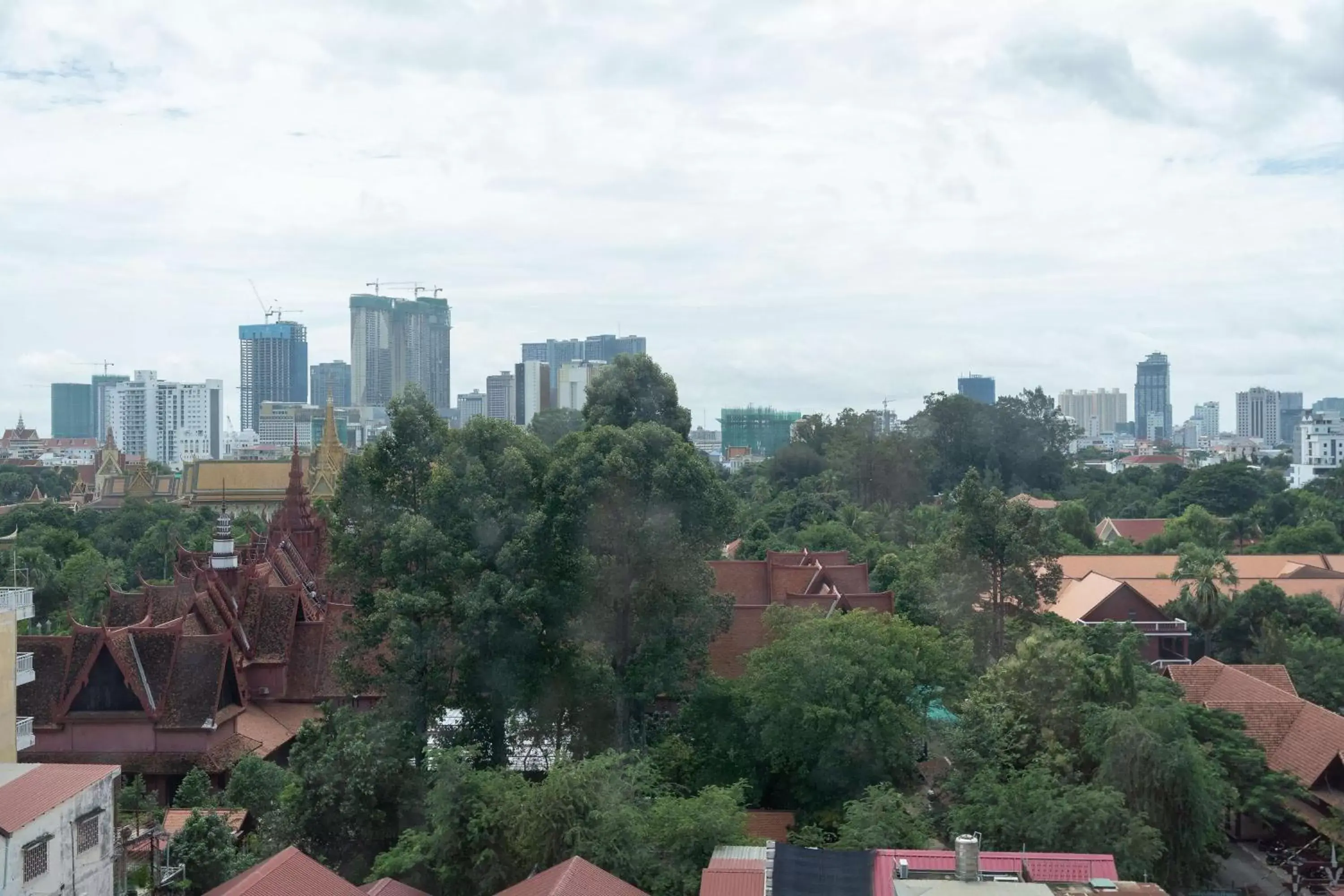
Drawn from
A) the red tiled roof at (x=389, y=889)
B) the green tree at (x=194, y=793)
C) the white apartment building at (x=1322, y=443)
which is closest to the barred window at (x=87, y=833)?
the red tiled roof at (x=389, y=889)

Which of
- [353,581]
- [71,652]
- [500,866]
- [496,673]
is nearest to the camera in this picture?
[500,866]

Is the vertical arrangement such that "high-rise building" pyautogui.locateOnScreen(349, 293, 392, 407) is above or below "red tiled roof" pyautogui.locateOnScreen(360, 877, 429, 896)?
above

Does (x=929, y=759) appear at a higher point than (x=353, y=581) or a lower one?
lower

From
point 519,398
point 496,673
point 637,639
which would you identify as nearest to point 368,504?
point 496,673

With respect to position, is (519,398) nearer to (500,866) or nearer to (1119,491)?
(1119,491)

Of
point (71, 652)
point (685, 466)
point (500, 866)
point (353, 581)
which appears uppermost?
point (685, 466)

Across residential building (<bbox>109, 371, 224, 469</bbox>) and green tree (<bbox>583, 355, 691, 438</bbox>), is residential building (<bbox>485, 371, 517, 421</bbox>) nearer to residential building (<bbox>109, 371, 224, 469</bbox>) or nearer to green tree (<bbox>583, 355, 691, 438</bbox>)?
residential building (<bbox>109, 371, 224, 469</bbox>)

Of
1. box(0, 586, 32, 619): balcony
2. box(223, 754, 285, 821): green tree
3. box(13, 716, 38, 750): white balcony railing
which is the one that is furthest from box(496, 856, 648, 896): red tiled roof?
box(0, 586, 32, 619): balcony

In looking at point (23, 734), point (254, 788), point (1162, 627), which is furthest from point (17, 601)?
point (1162, 627)
